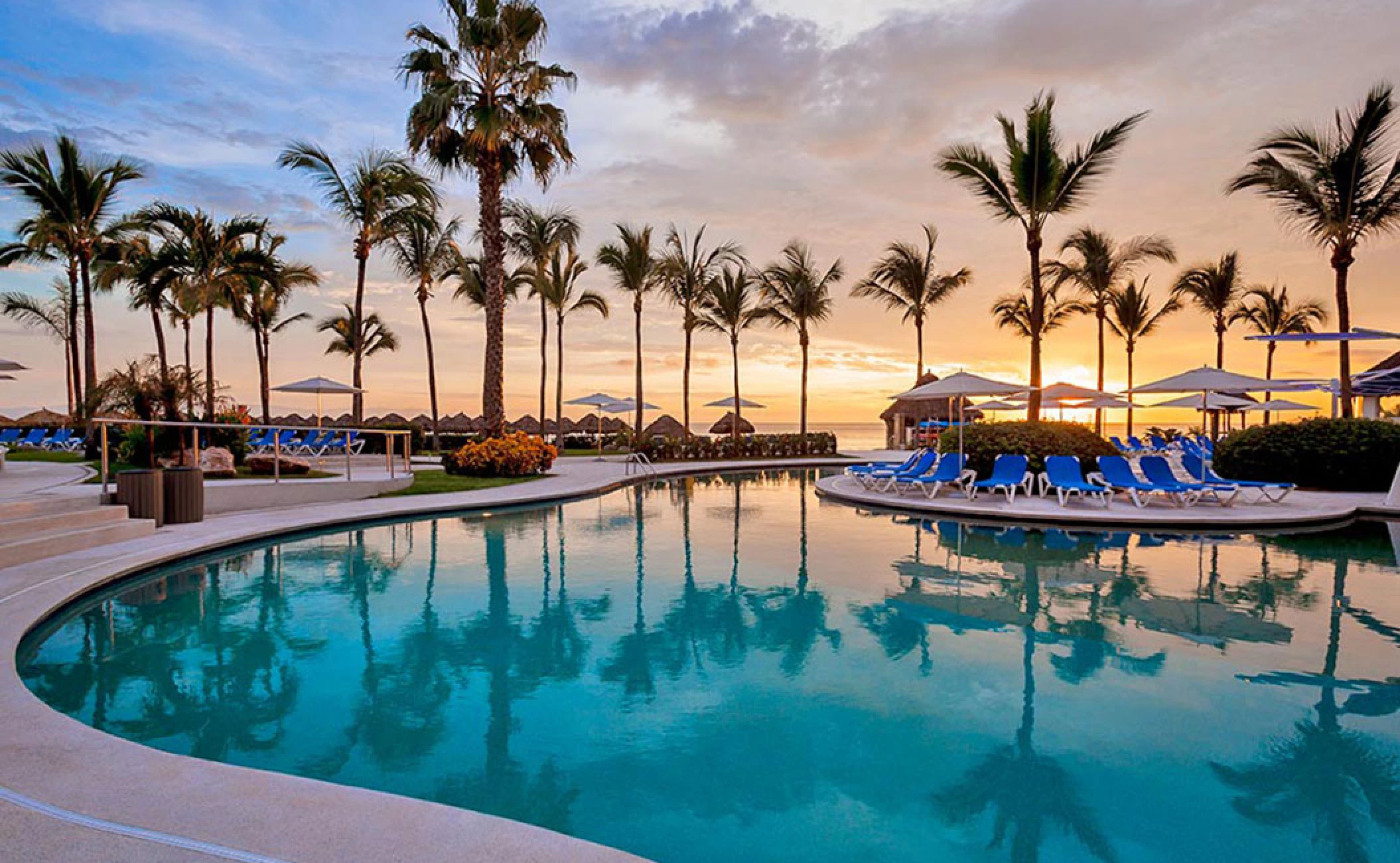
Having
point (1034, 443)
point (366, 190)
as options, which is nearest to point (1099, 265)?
point (1034, 443)

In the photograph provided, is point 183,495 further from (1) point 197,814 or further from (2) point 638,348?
(2) point 638,348

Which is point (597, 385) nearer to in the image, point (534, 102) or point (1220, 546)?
point (534, 102)

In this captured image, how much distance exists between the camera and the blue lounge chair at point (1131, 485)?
11688mm

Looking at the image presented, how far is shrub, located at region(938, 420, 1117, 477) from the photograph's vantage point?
14.0 metres

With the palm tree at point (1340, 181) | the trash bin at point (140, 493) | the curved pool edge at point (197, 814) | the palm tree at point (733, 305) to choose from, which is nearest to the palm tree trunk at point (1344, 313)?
the palm tree at point (1340, 181)

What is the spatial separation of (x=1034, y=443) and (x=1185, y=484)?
2819mm

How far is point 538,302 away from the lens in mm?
28578

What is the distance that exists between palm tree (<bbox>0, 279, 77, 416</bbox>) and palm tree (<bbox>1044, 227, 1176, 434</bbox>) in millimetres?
40004

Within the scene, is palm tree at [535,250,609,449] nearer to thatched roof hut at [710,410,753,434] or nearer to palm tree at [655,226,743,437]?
palm tree at [655,226,743,437]

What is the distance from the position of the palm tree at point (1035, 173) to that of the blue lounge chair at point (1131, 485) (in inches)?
108

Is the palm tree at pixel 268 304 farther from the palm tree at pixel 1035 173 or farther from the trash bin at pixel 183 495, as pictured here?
the palm tree at pixel 1035 173

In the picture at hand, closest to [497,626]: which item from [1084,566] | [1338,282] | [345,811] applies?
[345,811]

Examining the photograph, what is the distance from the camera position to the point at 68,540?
301 inches

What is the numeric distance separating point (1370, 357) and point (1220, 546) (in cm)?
2889
